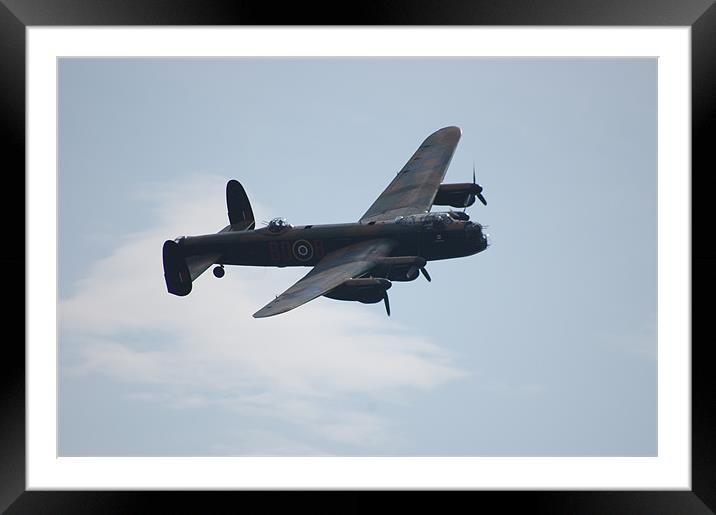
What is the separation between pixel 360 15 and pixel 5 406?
1367cm

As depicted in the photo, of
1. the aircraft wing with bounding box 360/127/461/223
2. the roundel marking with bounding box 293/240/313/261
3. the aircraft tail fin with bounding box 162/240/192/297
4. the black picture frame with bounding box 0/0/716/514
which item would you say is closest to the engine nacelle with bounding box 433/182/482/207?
the aircraft wing with bounding box 360/127/461/223

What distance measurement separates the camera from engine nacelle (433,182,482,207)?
136ft

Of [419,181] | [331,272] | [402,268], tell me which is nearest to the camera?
[402,268]

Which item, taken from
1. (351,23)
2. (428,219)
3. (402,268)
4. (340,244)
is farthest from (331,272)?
(351,23)

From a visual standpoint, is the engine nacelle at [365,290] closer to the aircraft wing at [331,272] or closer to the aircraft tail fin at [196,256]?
the aircraft wing at [331,272]

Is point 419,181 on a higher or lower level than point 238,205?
higher

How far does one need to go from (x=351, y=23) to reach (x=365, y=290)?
361 inches

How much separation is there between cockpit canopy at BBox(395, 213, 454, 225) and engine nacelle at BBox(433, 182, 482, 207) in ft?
12.2

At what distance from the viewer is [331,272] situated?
35.3 meters

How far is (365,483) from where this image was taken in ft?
94.9

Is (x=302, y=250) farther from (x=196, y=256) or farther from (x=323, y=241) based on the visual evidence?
(x=196, y=256)

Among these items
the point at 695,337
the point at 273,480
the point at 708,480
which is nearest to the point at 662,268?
the point at 695,337

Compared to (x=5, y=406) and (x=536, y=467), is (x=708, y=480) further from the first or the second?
(x=5, y=406)

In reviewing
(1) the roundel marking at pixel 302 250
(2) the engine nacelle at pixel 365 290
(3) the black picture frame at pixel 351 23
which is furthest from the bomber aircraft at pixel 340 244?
(3) the black picture frame at pixel 351 23
